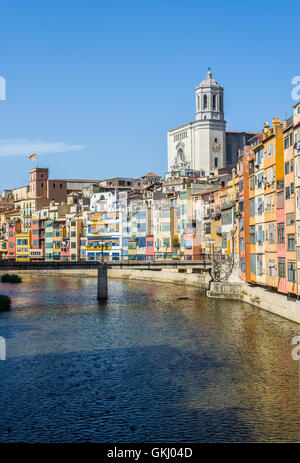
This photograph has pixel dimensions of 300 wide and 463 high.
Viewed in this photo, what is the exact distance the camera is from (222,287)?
64.1 meters

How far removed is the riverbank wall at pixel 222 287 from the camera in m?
46.2

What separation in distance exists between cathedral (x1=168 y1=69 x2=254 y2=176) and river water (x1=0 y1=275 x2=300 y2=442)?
122 m

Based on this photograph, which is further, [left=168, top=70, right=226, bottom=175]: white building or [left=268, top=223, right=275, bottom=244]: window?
[left=168, top=70, right=226, bottom=175]: white building

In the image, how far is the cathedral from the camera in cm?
17550

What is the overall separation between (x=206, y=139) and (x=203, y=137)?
111 centimetres

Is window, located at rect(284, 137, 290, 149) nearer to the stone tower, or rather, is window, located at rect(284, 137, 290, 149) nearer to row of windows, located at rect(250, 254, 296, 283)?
row of windows, located at rect(250, 254, 296, 283)

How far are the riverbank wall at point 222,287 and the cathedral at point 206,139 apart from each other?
237 feet

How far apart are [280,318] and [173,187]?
84140 mm

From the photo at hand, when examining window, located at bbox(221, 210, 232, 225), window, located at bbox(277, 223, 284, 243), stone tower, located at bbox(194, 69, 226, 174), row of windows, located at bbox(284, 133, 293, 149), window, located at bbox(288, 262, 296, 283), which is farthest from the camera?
stone tower, located at bbox(194, 69, 226, 174)

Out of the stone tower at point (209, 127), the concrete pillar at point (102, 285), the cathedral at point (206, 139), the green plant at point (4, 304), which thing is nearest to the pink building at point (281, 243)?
the concrete pillar at point (102, 285)

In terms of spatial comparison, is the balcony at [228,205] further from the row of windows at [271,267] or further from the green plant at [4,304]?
the green plant at [4,304]

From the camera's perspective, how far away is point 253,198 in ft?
195

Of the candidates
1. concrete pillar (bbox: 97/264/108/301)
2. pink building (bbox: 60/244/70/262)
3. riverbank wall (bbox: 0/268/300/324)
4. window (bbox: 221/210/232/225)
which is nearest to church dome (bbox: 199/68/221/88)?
pink building (bbox: 60/244/70/262)
